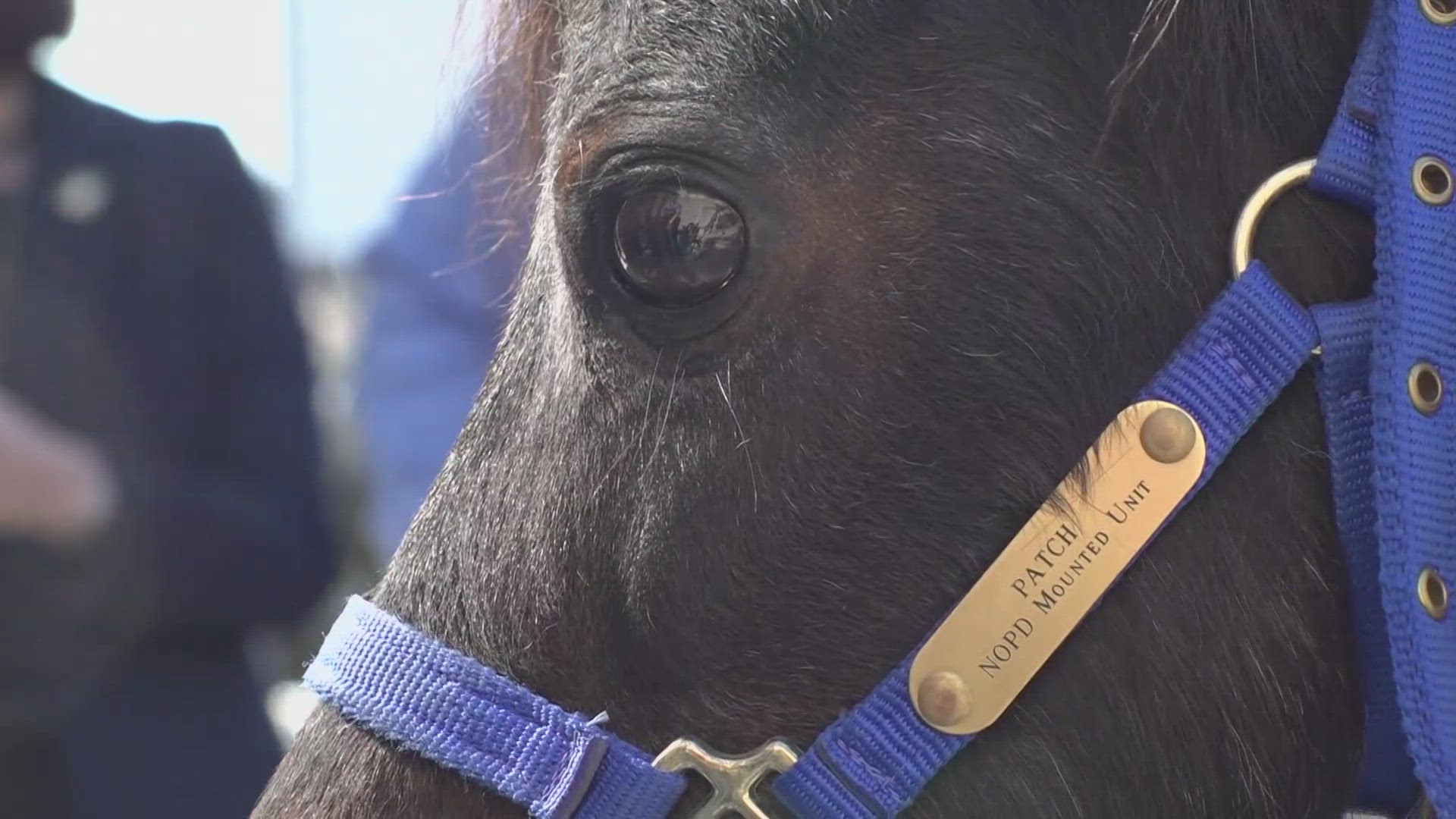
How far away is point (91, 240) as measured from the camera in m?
1.62

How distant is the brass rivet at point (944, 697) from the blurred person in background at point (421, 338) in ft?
4.57

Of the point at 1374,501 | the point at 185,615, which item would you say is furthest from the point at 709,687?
the point at 185,615

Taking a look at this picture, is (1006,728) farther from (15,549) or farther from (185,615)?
(15,549)

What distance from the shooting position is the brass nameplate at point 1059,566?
→ 87cm

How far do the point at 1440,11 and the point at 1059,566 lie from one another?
399 millimetres

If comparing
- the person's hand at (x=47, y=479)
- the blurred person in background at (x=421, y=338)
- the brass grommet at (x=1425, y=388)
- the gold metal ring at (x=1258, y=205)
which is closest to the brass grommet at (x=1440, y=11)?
the gold metal ring at (x=1258, y=205)

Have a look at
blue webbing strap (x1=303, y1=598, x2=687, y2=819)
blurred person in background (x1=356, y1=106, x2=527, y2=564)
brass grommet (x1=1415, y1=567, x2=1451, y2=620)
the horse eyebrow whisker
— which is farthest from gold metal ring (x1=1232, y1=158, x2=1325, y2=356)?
blurred person in background (x1=356, y1=106, x2=527, y2=564)

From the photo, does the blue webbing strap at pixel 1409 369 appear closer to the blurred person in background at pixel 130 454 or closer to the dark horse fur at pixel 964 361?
the dark horse fur at pixel 964 361

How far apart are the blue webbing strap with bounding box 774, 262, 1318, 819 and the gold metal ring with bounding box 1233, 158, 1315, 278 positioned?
0.04 feet

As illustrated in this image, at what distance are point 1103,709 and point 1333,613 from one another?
0.16m

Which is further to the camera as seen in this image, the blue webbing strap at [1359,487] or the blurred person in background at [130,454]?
the blurred person in background at [130,454]

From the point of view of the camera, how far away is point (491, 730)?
95 centimetres

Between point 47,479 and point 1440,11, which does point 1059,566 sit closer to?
point 1440,11

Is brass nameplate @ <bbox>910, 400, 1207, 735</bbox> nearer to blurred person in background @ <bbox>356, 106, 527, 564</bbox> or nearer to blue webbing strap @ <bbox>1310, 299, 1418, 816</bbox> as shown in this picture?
blue webbing strap @ <bbox>1310, 299, 1418, 816</bbox>
